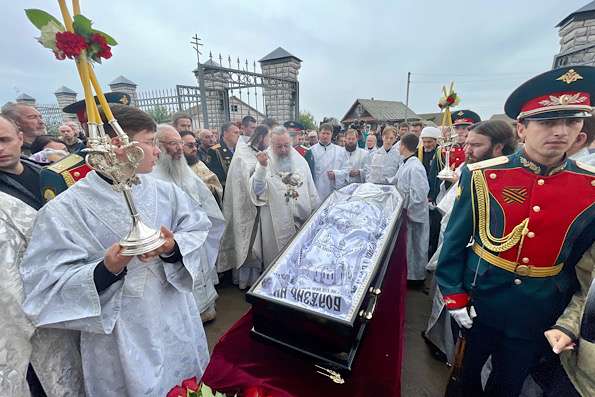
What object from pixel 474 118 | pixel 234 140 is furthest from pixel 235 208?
pixel 474 118

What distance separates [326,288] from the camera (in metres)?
1.76

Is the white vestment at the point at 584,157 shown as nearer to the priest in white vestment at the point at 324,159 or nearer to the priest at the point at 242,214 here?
the priest at the point at 242,214

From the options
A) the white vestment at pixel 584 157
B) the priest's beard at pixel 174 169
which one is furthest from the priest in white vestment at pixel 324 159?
the white vestment at pixel 584 157

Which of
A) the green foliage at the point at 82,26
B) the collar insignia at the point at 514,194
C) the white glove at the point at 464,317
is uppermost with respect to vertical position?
the green foliage at the point at 82,26

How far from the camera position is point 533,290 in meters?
1.47

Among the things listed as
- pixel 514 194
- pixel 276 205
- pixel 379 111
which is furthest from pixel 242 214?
pixel 379 111

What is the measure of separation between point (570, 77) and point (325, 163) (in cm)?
440

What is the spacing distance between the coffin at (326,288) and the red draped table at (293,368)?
4.8 inches

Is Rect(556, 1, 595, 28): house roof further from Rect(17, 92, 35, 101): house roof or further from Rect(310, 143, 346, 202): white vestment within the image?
Rect(17, 92, 35, 101): house roof

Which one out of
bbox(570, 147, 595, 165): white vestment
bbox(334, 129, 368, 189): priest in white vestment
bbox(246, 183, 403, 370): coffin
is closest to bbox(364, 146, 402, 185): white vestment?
bbox(334, 129, 368, 189): priest in white vestment

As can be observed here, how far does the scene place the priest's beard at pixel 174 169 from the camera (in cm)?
289

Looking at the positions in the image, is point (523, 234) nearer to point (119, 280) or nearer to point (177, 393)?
point (177, 393)

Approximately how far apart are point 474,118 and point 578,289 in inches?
135

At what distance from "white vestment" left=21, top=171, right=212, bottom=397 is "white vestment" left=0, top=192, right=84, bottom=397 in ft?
0.28
